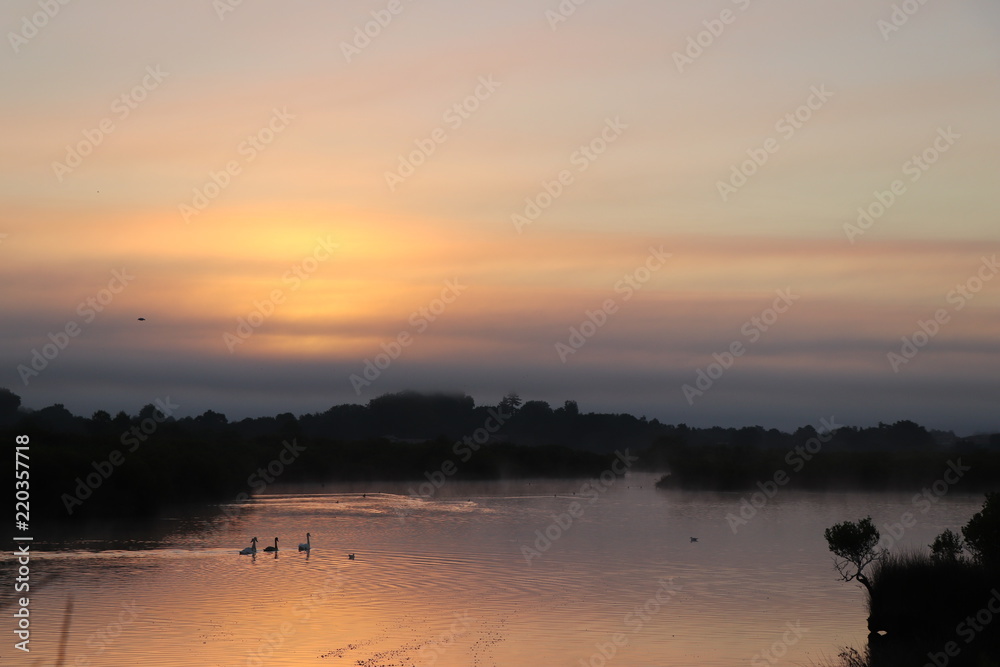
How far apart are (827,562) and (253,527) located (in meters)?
23.8

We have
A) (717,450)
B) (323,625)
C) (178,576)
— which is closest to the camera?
(323,625)

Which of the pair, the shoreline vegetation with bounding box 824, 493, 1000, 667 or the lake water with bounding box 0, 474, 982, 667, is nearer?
the shoreline vegetation with bounding box 824, 493, 1000, 667

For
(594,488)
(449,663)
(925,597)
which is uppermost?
(594,488)

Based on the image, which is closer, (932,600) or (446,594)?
(932,600)

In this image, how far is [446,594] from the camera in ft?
86.4

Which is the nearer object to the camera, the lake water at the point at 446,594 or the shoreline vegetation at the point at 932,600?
the shoreline vegetation at the point at 932,600

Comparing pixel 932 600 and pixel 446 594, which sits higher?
pixel 932 600

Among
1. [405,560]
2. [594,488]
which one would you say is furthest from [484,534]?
[594,488]

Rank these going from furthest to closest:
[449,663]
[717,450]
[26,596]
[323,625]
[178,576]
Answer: [717,450] → [178,576] → [26,596] → [323,625] → [449,663]

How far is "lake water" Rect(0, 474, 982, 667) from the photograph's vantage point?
19734 mm

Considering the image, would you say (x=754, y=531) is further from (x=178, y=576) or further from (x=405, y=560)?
(x=178, y=576)

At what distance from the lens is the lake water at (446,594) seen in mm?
19734

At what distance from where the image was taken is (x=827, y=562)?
110ft

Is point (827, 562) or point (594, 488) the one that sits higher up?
point (594, 488)
